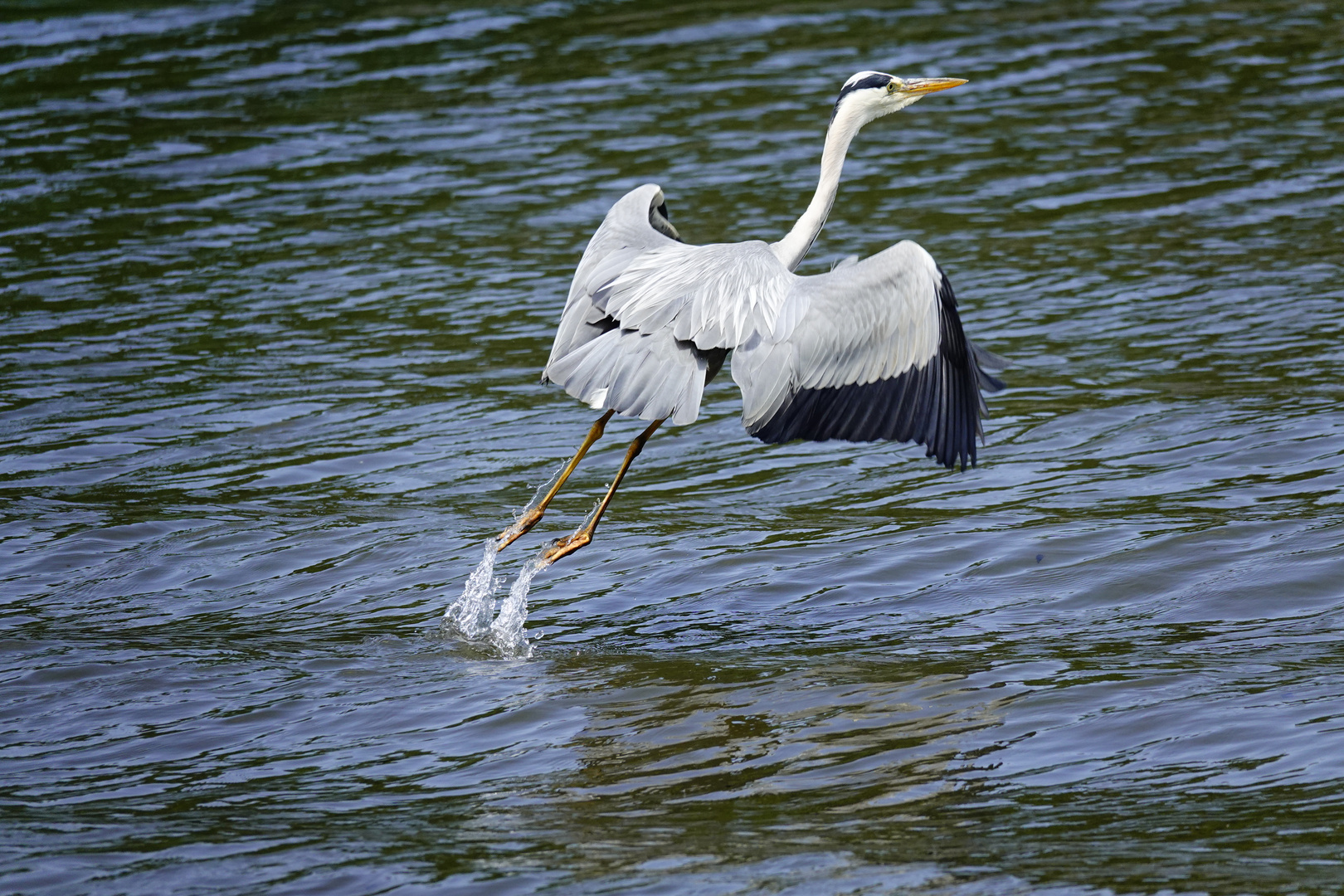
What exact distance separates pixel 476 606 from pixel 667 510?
5.17ft

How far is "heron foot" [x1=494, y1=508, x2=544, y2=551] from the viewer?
24.1 feet

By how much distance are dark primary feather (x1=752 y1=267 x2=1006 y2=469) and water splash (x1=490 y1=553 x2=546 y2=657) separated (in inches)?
48.5

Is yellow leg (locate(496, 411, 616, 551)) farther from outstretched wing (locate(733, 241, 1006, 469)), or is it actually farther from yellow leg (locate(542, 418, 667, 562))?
outstretched wing (locate(733, 241, 1006, 469))

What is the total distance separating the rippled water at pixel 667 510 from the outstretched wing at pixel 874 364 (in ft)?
A: 2.68

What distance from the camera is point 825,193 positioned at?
766 centimetres

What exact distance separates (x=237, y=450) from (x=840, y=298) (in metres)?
4.03

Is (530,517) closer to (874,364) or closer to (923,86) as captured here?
(874,364)

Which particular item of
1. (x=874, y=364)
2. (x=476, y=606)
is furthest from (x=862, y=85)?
(x=476, y=606)

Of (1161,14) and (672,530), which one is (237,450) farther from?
(1161,14)

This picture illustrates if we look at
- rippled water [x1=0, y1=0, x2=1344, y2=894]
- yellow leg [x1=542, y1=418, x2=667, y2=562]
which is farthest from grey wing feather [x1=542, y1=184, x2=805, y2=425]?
rippled water [x1=0, y1=0, x2=1344, y2=894]

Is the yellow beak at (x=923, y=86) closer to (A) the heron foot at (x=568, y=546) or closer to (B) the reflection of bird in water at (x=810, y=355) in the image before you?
(B) the reflection of bird in water at (x=810, y=355)

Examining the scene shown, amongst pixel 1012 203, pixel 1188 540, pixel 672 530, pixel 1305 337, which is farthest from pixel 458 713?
pixel 1012 203

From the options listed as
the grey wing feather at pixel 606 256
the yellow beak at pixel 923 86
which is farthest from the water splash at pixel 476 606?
the yellow beak at pixel 923 86

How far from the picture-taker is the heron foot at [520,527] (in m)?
7.35
